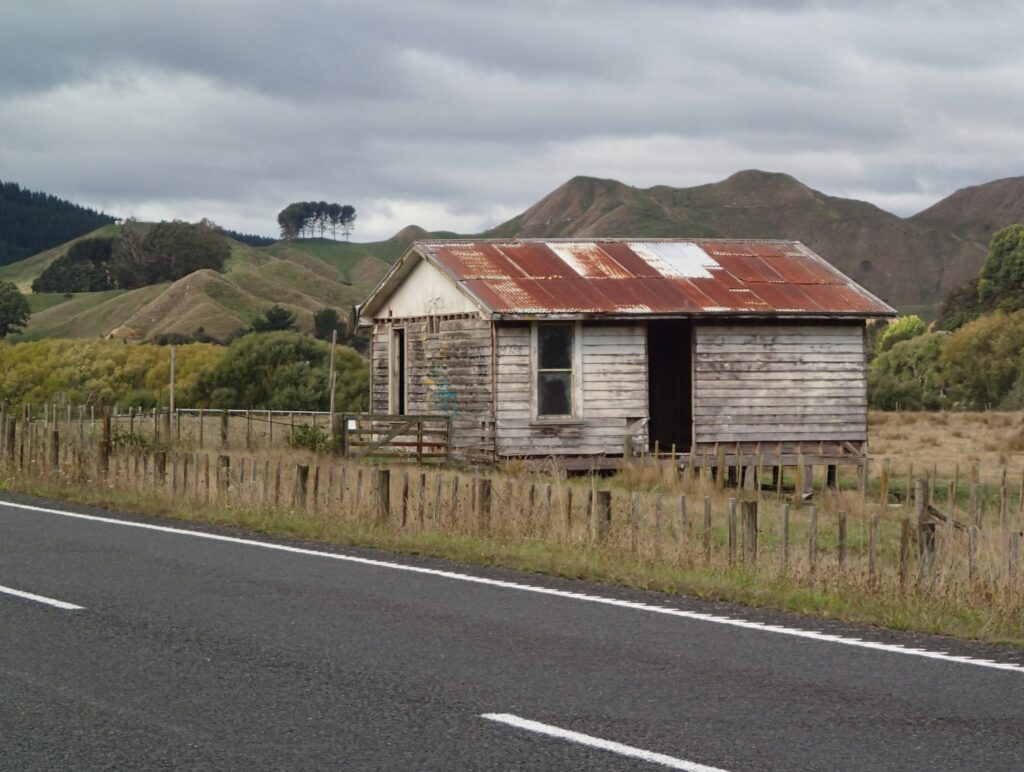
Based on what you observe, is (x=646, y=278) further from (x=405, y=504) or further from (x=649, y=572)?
(x=649, y=572)

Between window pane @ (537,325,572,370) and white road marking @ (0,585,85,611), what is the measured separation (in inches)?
633

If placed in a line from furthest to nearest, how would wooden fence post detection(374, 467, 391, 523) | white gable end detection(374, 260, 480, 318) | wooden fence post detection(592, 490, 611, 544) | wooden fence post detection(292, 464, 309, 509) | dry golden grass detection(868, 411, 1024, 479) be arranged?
1. dry golden grass detection(868, 411, 1024, 479)
2. white gable end detection(374, 260, 480, 318)
3. wooden fence post detection(292, 464, 309, 509)
4. wooden fence post detection(374, 467, 391, 523)
5. wooden fence post detection(592, 490, 611, 544)

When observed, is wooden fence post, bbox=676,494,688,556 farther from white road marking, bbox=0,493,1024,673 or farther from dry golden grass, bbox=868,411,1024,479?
dry golden grass, bbox=868,411,1024,479

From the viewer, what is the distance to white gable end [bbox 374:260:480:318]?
27.8 m

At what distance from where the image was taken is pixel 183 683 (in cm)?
781

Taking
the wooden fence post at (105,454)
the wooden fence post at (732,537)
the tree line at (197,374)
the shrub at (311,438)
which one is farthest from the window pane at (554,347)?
the tree line at (197,374)

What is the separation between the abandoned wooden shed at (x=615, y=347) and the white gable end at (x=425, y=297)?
52 millimetres

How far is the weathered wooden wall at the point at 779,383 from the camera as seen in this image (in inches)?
1080

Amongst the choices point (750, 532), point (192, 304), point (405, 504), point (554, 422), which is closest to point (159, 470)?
point (405, 504)

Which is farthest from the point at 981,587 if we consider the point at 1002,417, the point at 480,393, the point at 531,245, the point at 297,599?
the point at 1002,417

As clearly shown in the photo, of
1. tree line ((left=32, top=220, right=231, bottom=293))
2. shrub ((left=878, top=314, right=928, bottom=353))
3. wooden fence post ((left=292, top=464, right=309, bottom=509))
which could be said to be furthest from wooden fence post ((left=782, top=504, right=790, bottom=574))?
tree line ((left=32, top=220, right=231, bottom=293))

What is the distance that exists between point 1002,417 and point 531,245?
89.3 feet

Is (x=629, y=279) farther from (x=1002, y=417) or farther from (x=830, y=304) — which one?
(x=1002, y=417)

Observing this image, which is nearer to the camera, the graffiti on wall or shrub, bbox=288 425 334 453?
the graffiti on wall
